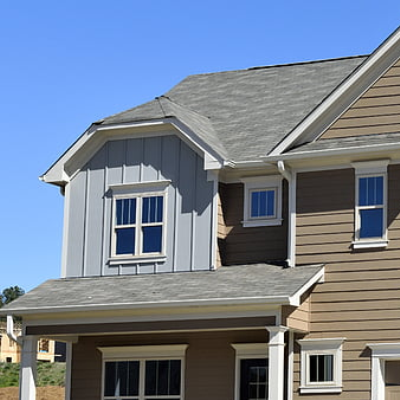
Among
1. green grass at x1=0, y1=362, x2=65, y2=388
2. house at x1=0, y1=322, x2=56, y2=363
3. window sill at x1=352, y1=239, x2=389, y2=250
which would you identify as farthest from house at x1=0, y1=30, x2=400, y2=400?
house at x1=0, y1=322, x2=56, y2=363

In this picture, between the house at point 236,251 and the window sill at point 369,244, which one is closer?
the house at point 236,251

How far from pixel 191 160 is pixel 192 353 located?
4402mm

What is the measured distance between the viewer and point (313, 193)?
24625 millimetres

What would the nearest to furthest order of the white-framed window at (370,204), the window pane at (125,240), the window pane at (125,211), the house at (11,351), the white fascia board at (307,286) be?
the white fascia board at (307,286), the white-framed window at (370,204), the window pane at (125,240), the window pane at (125,211), the house at (11,351)

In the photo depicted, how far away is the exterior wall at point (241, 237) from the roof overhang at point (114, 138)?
0.97m

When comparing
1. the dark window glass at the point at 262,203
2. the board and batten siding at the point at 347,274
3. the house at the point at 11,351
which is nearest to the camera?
the board and batten siding at the point at 347,274

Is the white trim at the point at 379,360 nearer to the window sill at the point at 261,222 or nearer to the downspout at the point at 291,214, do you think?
the downspout at the point at 291,214

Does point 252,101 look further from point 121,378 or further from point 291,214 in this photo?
point 121,378

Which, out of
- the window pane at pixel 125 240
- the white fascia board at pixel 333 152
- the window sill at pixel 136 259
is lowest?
the window sill at pixel 136 259

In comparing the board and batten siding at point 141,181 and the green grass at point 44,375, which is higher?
the board and batten siding at point 141,181

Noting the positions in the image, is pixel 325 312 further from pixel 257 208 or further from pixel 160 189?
pixel 160 189

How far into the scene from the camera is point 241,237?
1019 inches

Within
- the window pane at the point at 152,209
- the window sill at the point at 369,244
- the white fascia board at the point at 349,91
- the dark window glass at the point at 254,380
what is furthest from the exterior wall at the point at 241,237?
the dark window glass at the point at 254,380

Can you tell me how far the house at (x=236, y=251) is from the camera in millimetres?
23406
